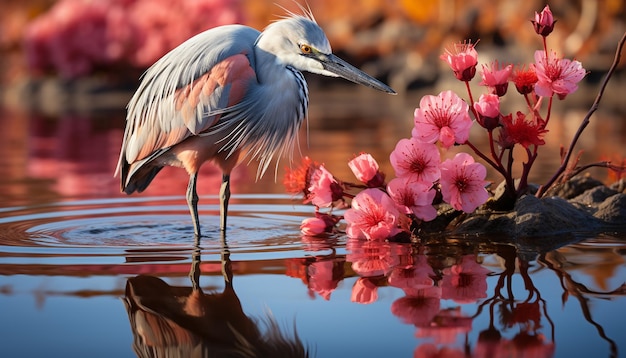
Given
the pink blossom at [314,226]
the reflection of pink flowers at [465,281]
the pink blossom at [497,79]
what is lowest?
the reflection of pink flowers at [465,281]

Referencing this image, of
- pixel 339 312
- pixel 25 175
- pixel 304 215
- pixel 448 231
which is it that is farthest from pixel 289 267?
pixel 25 175

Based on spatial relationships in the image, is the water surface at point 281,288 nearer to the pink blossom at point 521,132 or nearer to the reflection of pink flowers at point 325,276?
the reflection of pink flowers at point 325,276

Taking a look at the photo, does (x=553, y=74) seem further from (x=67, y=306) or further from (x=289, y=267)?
(x=67, y=306)

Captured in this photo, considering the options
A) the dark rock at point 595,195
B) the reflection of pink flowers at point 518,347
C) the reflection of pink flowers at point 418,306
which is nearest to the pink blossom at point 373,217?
the reflection of pink flowers at point 418,306

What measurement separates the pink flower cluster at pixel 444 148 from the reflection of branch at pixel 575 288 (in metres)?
0.60

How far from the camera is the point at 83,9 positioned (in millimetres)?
22359

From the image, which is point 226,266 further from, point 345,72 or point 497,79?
point 497,79

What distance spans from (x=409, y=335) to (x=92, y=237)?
8.44 feet

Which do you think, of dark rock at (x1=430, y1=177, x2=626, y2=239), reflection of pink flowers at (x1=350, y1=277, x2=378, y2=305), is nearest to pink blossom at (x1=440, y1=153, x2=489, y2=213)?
dark rock at (x1=430, y1=177, x2=626, y2=239)

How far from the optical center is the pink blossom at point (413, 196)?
4.98 meters

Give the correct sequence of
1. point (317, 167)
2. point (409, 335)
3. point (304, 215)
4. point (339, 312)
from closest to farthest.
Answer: point (409, 335)
point (339, 312)
point (317, 167)
point (304, 215)

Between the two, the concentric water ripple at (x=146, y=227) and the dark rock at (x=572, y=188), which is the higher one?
the dark rock at (x=572, y=188)

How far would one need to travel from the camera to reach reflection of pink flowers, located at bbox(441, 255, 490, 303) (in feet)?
12.2

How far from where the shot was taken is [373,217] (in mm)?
4949
